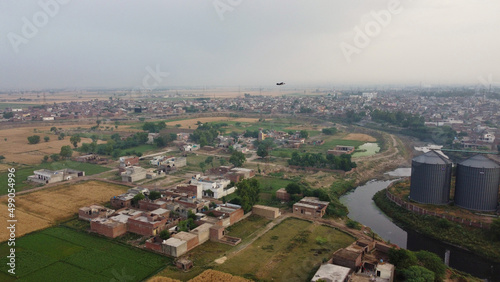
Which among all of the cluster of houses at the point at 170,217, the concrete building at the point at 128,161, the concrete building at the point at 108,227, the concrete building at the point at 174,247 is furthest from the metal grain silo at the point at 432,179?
the concrete building at the point at 128,161

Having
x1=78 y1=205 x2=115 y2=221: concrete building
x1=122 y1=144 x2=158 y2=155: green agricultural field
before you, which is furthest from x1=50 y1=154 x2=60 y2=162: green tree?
x1=78 y1=205 x2=115 y2=221: concrete building

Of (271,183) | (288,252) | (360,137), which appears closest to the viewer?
(288,252)

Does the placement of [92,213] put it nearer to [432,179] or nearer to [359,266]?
[359,266]

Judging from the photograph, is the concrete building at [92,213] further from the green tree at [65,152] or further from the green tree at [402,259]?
the green tree at [65,152]

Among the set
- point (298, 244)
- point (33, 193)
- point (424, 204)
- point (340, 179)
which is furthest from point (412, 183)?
point (33, 193)

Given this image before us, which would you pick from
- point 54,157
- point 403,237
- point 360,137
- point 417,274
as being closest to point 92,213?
point 417,274

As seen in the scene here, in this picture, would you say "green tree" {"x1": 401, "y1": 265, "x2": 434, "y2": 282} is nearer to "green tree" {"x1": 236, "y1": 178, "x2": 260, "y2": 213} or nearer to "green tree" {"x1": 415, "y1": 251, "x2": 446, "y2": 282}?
"green tree" {"x1": 415, "y1": 251, "x2": 446, "y2": 282}
